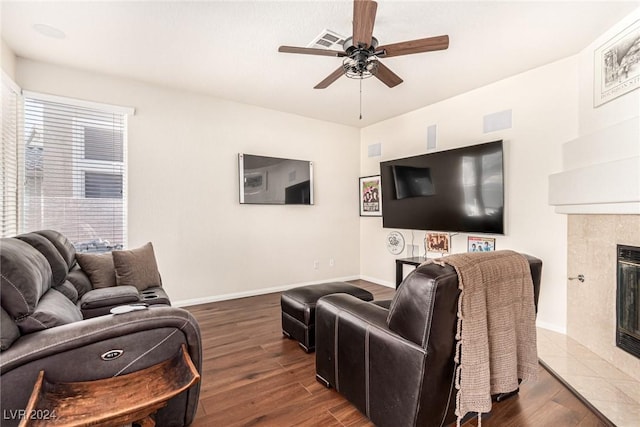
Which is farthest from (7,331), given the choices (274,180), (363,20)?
(274,180)

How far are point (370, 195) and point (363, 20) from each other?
3.55 metres

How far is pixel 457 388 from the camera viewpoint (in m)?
1.42

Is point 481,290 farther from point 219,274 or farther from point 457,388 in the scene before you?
point 219,274

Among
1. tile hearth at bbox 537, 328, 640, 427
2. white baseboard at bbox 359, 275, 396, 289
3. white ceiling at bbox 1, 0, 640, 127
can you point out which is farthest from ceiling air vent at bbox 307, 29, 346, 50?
white baseboard at bbox 359, 275, 396, 289

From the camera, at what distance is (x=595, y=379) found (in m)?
2.20

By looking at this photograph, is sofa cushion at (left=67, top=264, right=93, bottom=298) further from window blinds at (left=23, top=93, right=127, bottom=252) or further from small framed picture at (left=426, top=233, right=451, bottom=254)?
small framed picture at (left=426, top=233, right=451, bottom=254)

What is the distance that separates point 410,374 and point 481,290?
1.68 feet

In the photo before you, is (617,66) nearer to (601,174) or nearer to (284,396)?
(601,174)

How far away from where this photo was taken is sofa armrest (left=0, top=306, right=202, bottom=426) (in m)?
1.15

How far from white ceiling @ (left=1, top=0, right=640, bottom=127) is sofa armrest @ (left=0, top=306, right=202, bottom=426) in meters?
2.21

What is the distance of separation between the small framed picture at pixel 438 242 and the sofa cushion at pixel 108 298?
139 inches

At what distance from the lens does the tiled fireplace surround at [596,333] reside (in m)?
2.02

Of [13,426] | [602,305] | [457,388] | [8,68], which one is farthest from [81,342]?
[602,305]

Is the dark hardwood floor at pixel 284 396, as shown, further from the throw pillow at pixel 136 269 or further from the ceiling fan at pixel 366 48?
the ceiling fan at pixel 366 48
